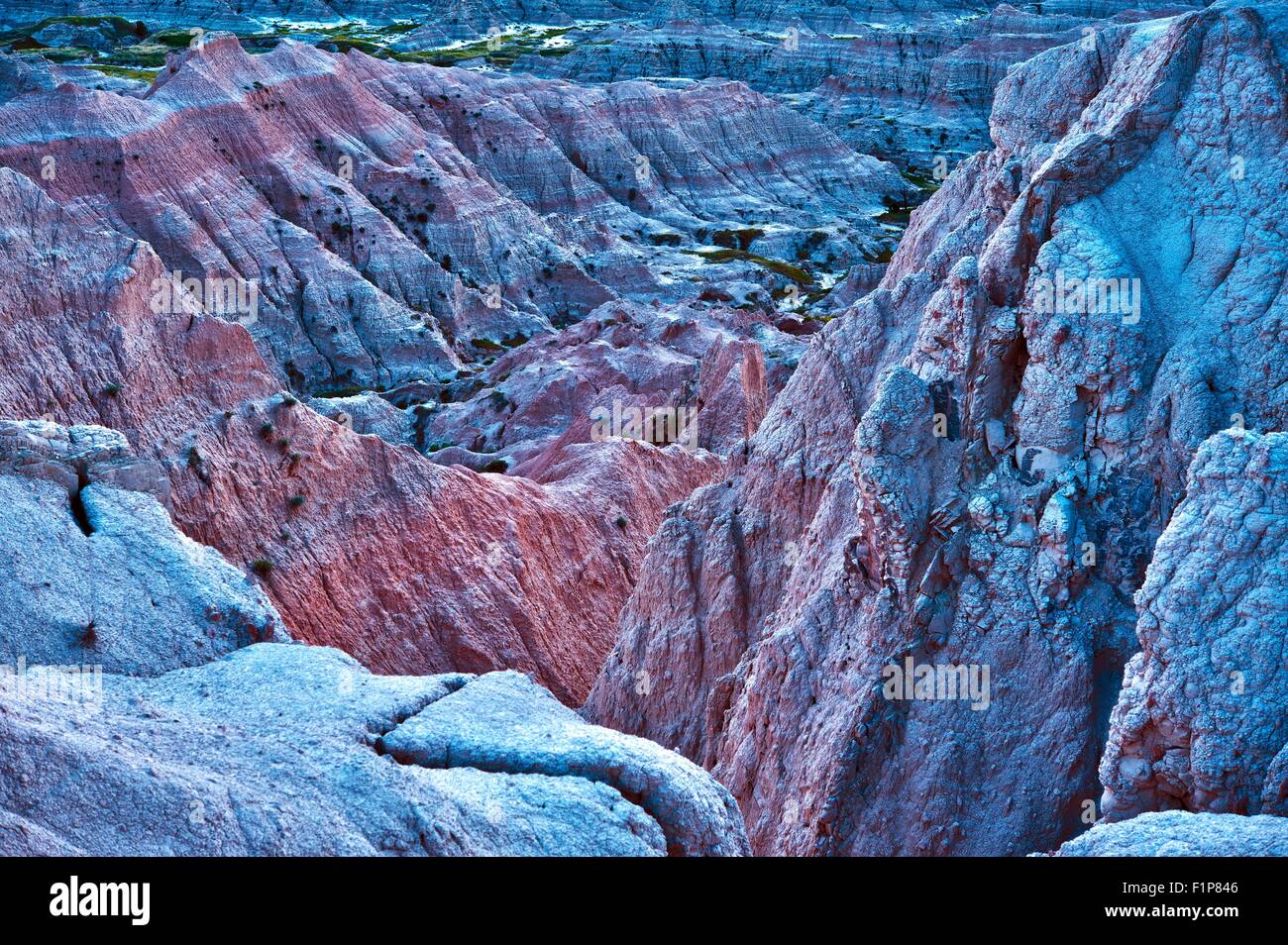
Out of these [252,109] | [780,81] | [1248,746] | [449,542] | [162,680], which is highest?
[780,81]

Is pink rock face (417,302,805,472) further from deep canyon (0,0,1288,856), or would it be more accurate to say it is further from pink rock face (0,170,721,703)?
pink rock face (0,170,721,703)

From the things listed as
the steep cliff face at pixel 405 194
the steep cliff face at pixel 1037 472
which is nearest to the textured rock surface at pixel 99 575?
the steep cliff face at pixel 1037 472

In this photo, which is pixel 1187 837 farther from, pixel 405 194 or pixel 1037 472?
pixel 405 194

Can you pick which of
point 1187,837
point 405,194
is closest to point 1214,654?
point 1187,837

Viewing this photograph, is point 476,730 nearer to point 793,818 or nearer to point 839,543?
point 793,818
